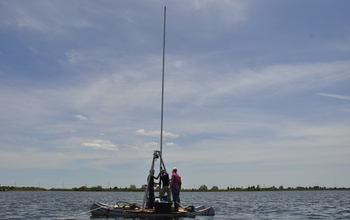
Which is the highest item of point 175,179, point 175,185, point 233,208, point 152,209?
point 175,179

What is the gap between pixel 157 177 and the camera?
2345 cm

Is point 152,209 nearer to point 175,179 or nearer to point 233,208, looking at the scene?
point 175,179

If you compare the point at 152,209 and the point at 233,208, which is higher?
the point at 152,209

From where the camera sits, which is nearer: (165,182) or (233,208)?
(165,182)

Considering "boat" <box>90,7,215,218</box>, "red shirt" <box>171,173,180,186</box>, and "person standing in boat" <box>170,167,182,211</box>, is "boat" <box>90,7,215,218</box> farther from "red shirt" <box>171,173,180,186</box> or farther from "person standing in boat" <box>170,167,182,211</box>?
"red shirt" <box>171,173,180,186</box>

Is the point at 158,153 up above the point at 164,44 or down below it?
below

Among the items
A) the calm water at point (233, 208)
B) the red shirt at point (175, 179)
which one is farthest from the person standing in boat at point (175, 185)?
the calm water at point (233, 208)

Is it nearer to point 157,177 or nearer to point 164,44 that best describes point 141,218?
point 157,177

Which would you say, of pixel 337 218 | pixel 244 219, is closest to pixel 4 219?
pixel 244 219

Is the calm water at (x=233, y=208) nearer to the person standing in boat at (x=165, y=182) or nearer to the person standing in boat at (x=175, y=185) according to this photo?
the person standing in boat at (x=175, y=185)

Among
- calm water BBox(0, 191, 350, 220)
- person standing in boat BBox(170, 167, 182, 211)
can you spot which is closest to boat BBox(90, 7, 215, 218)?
person standing in boat BBox(170, 167, 182, 211)

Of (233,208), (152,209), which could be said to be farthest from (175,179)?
(233,208)

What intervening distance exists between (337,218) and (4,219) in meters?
27.1

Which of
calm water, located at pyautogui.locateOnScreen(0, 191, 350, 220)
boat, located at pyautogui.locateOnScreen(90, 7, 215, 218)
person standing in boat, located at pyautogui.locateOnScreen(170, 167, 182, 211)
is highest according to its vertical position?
person standing in boat, located at pyautogui.locateOnScreen(170, 167, 182, 211)
